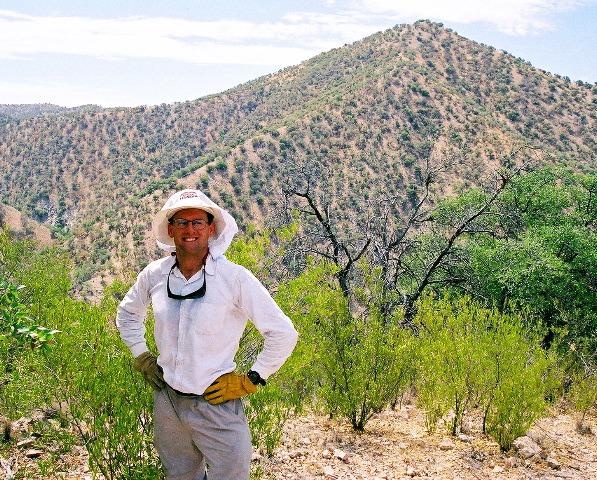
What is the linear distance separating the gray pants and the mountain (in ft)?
102

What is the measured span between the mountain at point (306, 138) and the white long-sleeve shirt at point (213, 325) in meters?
31.2

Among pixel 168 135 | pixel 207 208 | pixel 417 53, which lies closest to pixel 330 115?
pixel 417 53

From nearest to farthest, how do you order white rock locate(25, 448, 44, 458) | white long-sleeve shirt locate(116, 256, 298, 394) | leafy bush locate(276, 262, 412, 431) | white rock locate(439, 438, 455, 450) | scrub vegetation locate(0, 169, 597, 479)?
white long-sleeve shirt locate(116, 256, 298, 394), scrub vegetation locate(0, 169, 597, 479), white rock locate(25, 448, 44, 458), white rock locate(439, 438, 455, 450), leafy bush locate(276, 262, 412, 431)

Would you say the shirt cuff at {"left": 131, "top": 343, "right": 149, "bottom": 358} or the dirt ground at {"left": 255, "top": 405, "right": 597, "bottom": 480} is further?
the dirt ground at {"left": 255, "top": 405, "right": 597, "bottom": 480}

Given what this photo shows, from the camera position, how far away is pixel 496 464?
221 inches

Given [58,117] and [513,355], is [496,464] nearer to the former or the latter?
[513,355]

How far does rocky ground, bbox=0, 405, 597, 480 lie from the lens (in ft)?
15.8

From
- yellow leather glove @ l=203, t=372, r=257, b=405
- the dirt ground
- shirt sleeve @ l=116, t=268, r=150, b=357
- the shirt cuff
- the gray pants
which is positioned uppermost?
shirt sleeve @ l=116, t=268, r=150, b=357

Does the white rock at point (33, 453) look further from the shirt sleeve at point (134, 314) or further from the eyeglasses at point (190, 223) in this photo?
the eyeglasses at point (190, 223)

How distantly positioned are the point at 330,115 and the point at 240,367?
50578 mm

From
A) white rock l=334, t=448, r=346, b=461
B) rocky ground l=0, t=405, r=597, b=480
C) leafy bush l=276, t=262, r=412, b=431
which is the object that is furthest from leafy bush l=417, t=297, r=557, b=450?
white rock l=334, t=448, r=346, b=461

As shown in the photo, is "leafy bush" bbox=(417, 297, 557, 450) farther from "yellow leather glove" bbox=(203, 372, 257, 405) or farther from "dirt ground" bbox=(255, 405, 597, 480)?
"yellow leather glove" bbox=(203, 372, 257, 405)

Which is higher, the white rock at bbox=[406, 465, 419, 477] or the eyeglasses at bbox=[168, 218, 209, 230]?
the eyeglasses at bbox=[168, 218, 209, 230]

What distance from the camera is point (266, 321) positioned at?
2.68 m
